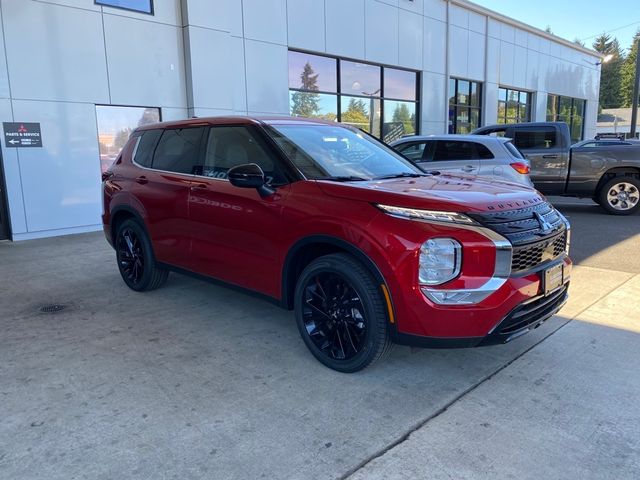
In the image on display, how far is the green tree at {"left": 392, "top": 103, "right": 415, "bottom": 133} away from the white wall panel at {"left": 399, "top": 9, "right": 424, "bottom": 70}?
4.30 ft

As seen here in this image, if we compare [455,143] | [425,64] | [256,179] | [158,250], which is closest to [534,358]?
[256,179]

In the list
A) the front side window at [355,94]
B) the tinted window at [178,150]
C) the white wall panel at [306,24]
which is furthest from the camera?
the front side window at [355,94]

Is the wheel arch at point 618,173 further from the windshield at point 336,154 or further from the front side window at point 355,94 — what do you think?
the windshield at point 336,154

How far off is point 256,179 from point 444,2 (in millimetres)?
16217

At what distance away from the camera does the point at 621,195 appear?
1050cm

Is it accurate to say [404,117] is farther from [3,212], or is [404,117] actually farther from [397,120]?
[3,212]

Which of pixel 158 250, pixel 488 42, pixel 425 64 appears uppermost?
pixel 488 42

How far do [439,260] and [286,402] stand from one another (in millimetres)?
1308

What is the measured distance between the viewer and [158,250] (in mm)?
5148

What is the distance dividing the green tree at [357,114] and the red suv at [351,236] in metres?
10.1

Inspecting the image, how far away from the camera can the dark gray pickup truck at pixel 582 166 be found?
10383mm

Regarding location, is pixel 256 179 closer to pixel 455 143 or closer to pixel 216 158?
pixel 216 158

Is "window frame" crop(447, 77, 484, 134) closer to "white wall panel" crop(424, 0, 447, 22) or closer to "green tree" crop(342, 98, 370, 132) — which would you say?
"white wall panel" crop(424, 0, 447, 22)

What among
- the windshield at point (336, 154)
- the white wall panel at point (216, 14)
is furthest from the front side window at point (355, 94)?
the windshield at point (336, 154)
